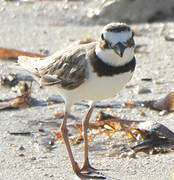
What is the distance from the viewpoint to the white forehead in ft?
14.5

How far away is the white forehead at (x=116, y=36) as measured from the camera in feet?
14.5

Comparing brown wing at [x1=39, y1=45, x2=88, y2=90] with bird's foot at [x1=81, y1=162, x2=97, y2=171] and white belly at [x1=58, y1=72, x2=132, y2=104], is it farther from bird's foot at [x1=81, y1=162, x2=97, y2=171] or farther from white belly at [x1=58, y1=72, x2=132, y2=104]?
bird's foot at [x1=81, y1=162, x2=97, y2=171]

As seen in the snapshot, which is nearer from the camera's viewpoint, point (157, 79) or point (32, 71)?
point (32, 71)

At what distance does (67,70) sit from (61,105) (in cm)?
131

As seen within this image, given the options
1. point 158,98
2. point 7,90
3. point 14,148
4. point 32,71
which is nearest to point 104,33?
point 32,71

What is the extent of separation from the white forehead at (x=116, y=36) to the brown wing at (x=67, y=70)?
0.29 m

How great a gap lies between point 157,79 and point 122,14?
230 cm

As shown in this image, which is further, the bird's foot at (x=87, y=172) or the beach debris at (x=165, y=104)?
the beach debris at (x=165, y=104)

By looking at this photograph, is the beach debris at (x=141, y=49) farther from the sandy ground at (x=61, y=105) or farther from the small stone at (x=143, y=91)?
the small stone at (x=143, y=91)

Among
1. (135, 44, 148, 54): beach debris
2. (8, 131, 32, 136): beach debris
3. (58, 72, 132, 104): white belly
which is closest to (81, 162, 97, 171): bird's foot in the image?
(58, 72, 132, 104): white belly

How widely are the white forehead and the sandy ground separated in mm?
1090

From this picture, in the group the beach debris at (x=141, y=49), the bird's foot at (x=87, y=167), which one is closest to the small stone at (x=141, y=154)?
the bird's foot at (x=87, y=167)

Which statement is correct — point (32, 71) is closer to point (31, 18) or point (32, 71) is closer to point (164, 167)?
point (164, 167)

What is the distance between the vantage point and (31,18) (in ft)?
29.7
